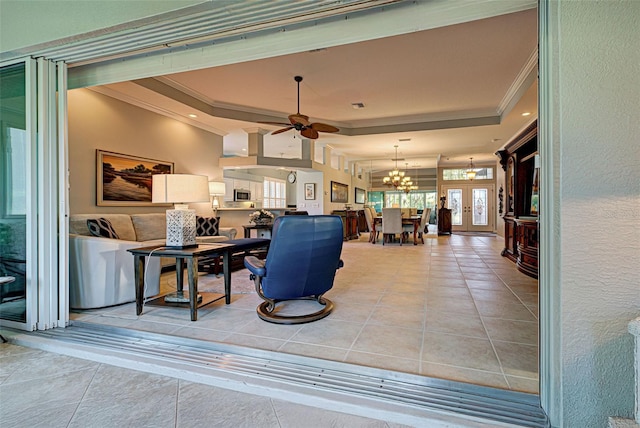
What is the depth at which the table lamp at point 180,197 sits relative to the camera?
2680 mm

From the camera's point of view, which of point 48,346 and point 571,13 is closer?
point 571,13

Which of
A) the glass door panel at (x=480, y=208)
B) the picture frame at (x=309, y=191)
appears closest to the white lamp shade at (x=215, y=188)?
the picture frame at (x=309, y=191)

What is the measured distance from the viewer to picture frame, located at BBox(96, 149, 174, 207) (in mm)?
4398

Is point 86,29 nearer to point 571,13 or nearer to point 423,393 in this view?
point 571,13

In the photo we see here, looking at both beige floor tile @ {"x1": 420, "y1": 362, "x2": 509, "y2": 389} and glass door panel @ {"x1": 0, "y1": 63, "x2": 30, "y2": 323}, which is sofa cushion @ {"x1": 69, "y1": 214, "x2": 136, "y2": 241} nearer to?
glass door panel @ {"x1": 0, "y1": 63, "x2": 30, "y2": 323}

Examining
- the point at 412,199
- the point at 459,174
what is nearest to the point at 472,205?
the point at 459,174

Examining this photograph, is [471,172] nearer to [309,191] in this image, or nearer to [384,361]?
[309,191]

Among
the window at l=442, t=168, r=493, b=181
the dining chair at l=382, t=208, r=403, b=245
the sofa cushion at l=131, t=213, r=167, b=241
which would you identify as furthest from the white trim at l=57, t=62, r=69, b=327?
the window at l=442, t=168, r=493, b=181

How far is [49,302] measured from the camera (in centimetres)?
248

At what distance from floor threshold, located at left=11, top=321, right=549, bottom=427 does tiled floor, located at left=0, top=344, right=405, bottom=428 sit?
0.06 m

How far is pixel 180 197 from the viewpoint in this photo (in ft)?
8.79

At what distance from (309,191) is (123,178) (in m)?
4.72

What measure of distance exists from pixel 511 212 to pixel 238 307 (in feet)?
17.5

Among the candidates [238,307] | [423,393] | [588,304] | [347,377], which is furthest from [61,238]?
[588,304]
